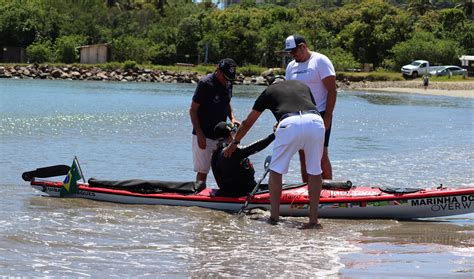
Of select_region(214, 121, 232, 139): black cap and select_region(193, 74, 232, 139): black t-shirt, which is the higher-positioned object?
select_region(193, 74, 232, 139): black t-shirt

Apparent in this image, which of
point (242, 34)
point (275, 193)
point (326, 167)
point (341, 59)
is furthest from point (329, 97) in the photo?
point (242, 34)

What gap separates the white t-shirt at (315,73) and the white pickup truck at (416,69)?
203 ft

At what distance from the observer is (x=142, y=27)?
328 feet

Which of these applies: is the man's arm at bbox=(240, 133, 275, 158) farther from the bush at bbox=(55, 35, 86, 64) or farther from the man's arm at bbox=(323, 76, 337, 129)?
the bush at bbox=(55, 35, 86, 64)

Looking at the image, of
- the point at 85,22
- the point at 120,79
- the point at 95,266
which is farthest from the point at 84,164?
the point at 85,22

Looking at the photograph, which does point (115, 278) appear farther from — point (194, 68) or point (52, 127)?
point (194, 68)

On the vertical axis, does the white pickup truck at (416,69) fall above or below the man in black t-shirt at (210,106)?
below

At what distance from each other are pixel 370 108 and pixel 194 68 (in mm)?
42623

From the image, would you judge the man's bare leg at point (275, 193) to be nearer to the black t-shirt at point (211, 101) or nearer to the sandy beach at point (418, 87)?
the black t-shirt at point (211, 101)

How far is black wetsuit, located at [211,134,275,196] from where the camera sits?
9906 millimetres

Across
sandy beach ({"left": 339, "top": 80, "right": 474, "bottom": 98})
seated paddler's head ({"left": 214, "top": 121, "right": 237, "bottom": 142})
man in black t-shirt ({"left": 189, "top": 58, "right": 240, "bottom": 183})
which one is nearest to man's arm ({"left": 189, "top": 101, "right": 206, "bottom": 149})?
man in black t-shirt ({"left": 189, "top": 58, "right": 240, "bottom": 183})

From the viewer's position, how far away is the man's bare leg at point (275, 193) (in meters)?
9.12

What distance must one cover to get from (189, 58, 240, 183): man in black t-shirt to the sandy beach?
152 ft

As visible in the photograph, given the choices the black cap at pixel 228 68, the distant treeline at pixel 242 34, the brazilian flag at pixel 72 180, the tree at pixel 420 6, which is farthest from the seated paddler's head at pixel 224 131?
the tree at pixel 420 6
